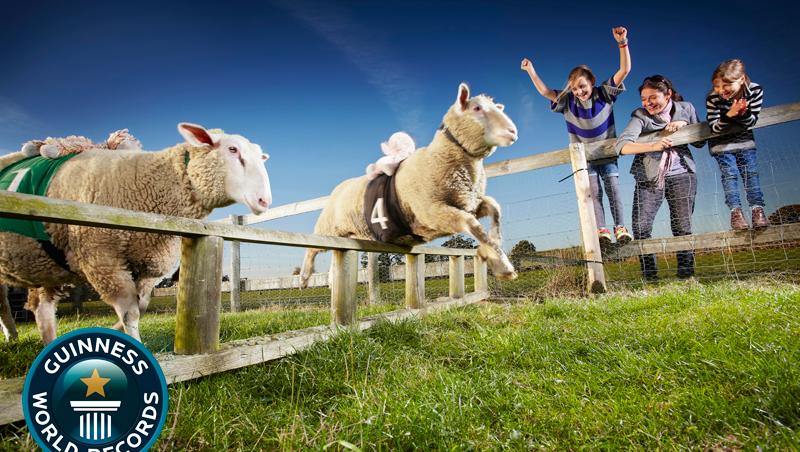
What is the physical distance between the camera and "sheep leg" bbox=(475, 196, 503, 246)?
10.7 feet

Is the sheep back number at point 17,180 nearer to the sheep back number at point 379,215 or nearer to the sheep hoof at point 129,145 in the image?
the sheep hoof at point 129,145

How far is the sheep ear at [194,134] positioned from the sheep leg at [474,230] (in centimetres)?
171

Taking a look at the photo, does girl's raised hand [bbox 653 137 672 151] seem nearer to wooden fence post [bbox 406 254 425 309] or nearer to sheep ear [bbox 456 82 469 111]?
sheep ear [bbox 456 82 469 111]

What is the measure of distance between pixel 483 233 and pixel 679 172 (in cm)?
361

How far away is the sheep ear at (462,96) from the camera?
121 inches

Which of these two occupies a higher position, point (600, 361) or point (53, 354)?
point (53, 354)

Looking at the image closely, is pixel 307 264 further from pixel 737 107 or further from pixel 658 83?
pixel 737 107

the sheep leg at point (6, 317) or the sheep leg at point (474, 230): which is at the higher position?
the sheep leg at point (474, 230)

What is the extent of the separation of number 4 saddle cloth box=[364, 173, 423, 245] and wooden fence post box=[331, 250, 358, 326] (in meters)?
0.48

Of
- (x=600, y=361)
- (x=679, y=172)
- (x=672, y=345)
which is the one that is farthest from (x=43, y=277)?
(x=679, y=172)

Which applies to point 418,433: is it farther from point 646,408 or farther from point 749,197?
point 749,197

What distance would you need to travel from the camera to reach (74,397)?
0.92 metres

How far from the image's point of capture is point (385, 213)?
11.5ft

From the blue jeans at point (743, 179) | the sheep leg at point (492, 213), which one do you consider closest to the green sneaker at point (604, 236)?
the blue jeans at point (743, 179)
